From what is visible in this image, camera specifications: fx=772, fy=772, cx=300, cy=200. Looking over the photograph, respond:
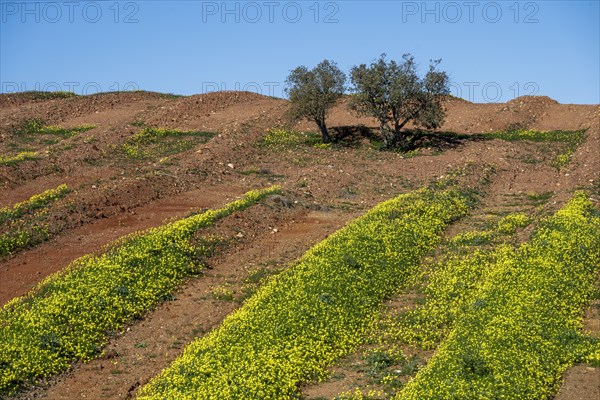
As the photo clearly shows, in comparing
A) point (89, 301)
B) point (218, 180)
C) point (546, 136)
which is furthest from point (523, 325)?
point (546, 136)

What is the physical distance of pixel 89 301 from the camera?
25031mm

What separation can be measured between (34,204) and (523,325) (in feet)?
76.4

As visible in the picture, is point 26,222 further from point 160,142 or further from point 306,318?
point 160,142

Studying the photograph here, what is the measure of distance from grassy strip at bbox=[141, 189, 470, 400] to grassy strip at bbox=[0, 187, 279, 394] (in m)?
3.36

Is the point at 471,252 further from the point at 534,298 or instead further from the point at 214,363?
the point at 214,363

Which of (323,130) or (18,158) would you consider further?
(323,130)

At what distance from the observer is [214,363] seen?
21016mm

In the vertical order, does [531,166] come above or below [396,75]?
below

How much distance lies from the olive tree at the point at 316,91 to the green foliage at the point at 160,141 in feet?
22.3

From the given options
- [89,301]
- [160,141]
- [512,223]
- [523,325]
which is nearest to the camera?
[523,325]

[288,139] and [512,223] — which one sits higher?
[288,139]

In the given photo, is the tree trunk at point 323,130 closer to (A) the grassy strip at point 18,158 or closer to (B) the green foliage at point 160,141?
(B) the green foliage at point 160,141

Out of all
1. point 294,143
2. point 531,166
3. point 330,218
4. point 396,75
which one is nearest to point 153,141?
point 294,143

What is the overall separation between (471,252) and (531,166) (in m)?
18.7
